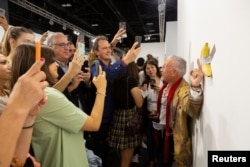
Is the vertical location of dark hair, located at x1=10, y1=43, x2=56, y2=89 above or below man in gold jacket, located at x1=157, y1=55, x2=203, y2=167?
above

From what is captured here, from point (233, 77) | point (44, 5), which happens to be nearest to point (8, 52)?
point (233, 77)

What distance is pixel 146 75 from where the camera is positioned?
10.6 feet

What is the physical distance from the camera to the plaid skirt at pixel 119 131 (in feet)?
8.63

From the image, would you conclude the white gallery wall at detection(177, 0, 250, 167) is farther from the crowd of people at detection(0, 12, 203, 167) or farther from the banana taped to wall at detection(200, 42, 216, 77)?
the crowd of people at detection(0, 12, 203, 167)

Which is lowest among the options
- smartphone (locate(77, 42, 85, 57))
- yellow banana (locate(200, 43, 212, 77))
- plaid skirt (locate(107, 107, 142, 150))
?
plaid skirt (locate(107, 107, 142, 150))

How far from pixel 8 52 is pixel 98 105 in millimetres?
987

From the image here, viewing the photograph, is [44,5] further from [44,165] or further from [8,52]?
[44,165]

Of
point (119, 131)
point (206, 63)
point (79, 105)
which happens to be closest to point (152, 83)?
point (119, 131)

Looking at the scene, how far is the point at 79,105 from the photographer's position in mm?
2348

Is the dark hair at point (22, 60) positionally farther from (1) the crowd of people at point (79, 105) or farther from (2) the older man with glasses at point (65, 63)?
(2) the older man with glasses at point (65, 63)

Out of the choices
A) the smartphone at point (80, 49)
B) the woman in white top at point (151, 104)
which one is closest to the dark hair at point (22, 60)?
the smartphone at point (80, 49)

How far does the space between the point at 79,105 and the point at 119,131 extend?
0.56 m

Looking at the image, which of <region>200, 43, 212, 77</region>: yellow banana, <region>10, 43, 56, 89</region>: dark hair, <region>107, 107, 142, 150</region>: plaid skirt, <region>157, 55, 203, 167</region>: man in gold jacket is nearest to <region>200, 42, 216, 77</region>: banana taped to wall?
<region>200, 43, 212, 77</region>: yellow banana

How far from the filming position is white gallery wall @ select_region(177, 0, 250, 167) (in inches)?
37.8
